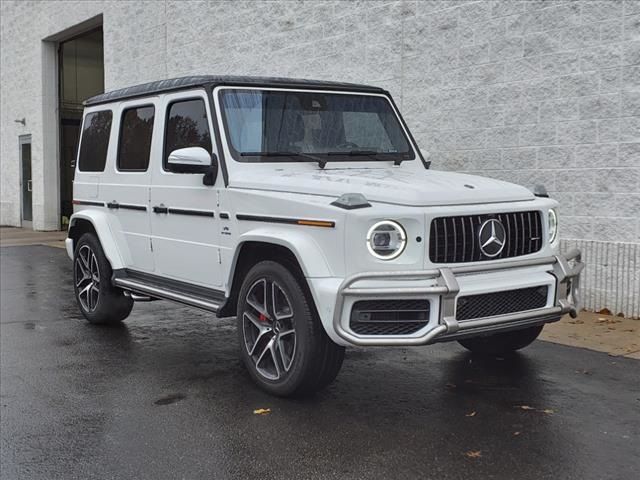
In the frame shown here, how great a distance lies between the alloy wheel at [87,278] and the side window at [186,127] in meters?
1.65

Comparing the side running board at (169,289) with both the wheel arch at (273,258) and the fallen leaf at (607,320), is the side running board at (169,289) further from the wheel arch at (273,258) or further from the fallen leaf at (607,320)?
the fallen leaf at (607,320)

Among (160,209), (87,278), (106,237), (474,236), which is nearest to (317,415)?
(474,236)

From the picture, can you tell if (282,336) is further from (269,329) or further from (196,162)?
(196,162)

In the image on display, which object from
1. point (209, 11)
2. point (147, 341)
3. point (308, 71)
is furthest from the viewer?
point (209, 11)

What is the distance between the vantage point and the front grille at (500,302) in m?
4.78

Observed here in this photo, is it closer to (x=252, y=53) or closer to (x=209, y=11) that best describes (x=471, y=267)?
(x=252, y=53)

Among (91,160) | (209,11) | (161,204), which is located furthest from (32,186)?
(161,204)

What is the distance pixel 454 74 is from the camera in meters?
10.0

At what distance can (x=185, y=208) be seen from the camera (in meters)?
A: 6.21

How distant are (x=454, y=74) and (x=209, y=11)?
253 inches

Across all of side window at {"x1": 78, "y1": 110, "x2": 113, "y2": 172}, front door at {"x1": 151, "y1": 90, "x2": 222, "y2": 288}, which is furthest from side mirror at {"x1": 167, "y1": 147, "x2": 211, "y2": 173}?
side window at {"x1": 78, "y1": 110, "x2": 113, "y2": 172}

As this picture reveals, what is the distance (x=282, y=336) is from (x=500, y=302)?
1365mm

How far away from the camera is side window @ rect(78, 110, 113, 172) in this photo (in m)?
7.74

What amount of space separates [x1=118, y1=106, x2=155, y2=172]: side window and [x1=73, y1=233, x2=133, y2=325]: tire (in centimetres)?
88
